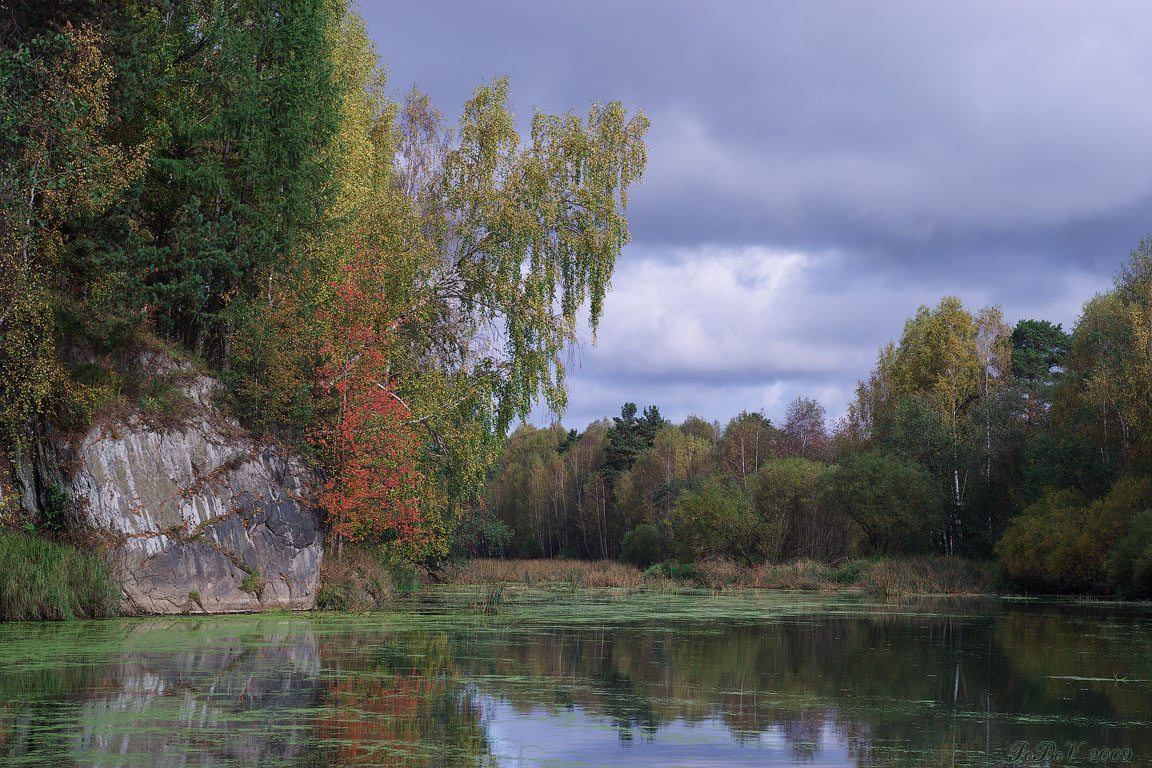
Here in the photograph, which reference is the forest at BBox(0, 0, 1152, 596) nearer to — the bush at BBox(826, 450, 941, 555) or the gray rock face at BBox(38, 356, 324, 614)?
the gray rock face at BBox(38, 356, 324, 614)

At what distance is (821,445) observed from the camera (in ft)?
229

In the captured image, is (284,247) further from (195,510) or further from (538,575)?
(538,575)

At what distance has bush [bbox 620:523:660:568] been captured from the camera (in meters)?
60.9

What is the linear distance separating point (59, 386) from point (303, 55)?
9198 millimetres

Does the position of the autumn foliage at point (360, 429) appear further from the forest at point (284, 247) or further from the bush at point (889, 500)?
the bush at point (889, 500)

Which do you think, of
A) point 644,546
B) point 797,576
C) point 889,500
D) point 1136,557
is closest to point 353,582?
point 1136,557

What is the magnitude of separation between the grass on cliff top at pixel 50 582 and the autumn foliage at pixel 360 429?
15.5ft

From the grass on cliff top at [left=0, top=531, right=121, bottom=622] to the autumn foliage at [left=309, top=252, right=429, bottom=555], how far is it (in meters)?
4.72

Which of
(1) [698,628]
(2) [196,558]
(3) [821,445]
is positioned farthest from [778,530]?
(2) [196,558]

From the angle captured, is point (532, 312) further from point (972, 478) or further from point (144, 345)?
point (972, 478)

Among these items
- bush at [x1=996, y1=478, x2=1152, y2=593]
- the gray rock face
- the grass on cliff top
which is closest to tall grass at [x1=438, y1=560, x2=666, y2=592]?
bush at [x1=996, y1=478, x2=1152, y2=593]

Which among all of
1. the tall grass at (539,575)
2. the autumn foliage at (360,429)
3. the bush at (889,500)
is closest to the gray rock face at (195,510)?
the autumn foliage at (360,429)

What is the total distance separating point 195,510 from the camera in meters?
19.0

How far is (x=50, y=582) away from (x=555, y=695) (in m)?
10.8
